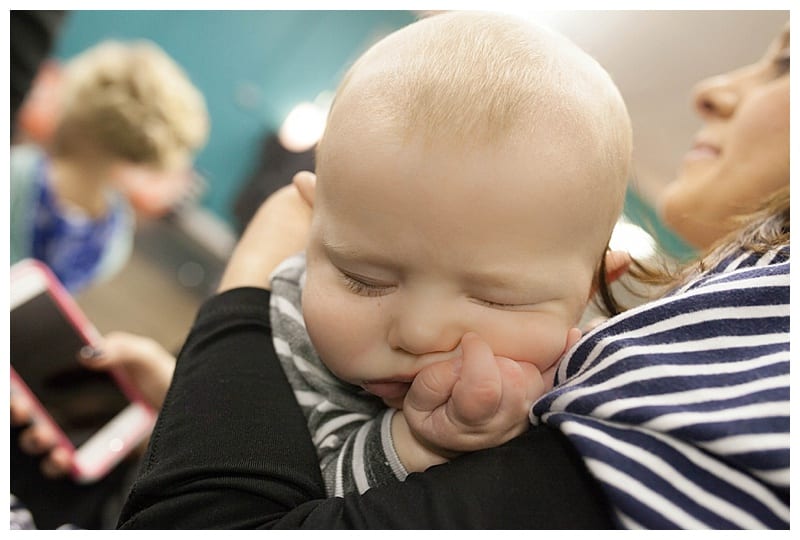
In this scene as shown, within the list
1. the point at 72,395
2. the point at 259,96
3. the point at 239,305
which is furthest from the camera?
the point at 259,96

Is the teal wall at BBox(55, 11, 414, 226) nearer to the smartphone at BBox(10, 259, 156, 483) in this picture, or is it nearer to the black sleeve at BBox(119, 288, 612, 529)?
the smartphone at BBox(10, 259, 156, 483)

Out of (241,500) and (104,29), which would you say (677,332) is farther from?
(104,29)

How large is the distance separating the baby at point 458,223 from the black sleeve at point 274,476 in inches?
1.8

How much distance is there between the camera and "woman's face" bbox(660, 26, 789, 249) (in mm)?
844

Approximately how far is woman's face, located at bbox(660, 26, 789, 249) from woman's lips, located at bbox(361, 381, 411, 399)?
1.45ft

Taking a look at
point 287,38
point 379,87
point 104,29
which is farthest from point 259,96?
point 379,87

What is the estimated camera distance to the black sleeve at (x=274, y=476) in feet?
1.59

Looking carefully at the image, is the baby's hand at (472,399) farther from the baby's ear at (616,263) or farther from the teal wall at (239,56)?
the teal wall at (239,56)

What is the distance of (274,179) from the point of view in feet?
8.85

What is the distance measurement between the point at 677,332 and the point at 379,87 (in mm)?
300

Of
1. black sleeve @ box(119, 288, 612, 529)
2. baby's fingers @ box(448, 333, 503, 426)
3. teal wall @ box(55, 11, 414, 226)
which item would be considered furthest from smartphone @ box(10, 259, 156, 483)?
teal wall @ box(55, 11, 414, 226)

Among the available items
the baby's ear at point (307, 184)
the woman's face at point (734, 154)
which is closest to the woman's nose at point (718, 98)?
the woman's face at point (734, 154)

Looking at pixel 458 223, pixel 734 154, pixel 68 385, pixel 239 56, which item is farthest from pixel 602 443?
pixel 239 56

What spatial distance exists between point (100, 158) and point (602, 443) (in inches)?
86.0
